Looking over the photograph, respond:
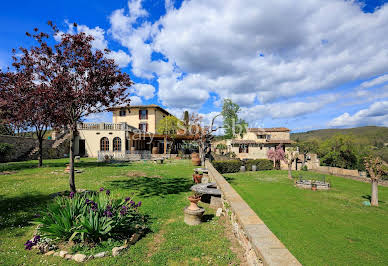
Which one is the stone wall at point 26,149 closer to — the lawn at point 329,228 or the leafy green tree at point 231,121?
the lawn at point 329,228

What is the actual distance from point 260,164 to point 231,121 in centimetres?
2446

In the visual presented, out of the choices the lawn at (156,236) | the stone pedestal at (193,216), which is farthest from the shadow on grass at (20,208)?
the stone pedestal at (193,216)

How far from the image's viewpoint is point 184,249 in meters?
4.58

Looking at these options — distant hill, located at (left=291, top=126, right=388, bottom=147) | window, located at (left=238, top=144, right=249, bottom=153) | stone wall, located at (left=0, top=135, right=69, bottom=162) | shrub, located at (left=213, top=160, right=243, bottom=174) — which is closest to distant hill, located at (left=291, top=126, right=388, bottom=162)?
distant hill, located at (left=291, top=126, right=388, bottom=147)

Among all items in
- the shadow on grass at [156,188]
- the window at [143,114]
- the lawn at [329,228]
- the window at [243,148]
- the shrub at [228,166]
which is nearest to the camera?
the lawn at [329,228]

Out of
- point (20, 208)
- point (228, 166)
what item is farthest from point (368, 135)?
point (20, 208)

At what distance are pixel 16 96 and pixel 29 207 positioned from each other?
10.2 meters

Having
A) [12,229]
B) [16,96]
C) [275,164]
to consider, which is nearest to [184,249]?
[12,229]

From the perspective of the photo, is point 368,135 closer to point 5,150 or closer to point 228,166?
point 228,166

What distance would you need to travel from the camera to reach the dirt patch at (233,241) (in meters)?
4.17

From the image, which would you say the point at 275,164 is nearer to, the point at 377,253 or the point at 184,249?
the point at 377,253

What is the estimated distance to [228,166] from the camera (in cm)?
2802

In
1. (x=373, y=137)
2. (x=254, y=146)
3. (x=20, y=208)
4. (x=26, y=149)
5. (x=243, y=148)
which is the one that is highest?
(x=373, y=137)

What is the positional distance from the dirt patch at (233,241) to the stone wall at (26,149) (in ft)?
83.3
